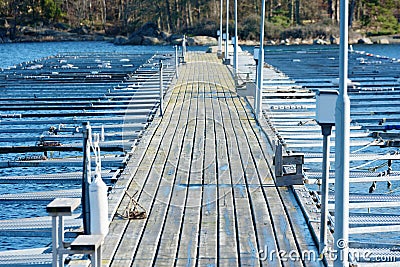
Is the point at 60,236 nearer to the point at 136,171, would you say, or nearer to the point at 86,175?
the point at 86,175

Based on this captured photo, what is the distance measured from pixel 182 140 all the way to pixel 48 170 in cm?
498

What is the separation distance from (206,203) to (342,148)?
290 cm

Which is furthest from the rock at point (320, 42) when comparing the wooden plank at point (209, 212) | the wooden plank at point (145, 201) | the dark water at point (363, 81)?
the wooden plank at point (209, 212)

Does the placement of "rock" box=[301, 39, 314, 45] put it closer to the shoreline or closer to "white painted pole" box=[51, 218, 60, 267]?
the shoreline

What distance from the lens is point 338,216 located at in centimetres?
649

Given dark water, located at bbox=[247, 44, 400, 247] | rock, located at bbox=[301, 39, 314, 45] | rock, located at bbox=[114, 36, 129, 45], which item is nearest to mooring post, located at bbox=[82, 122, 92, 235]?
dark water, located at bbox=[247, 44, 400, 247]

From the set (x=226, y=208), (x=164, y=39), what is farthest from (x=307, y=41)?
(x=226, y=208)

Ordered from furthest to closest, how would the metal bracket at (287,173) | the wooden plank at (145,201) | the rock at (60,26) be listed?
the rock at (60,26), the metal bracket at (287,173), the wooden plank at (145,201)

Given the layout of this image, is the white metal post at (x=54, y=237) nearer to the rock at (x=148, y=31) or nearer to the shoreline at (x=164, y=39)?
the shoreline at (x=164, y=39)

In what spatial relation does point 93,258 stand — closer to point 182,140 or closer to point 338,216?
point 338,216

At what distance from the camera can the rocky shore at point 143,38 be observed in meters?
71.2

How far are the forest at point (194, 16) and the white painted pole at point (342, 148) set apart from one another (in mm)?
61692

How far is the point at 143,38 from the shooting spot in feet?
251

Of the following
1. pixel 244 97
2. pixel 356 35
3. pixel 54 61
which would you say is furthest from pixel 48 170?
pixel 356 35
